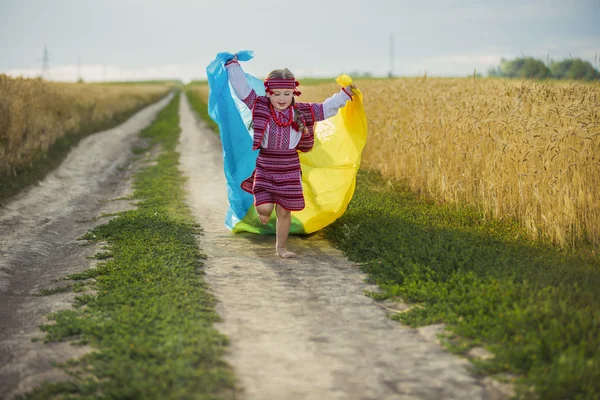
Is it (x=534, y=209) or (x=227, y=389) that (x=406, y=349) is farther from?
(x=534, y=209)

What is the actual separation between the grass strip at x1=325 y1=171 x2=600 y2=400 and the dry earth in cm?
25

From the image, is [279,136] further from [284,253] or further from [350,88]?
[284,253]

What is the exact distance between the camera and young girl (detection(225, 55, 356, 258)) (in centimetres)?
667

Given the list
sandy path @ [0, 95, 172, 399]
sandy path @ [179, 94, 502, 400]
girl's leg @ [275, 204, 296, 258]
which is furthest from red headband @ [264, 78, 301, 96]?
sandy path @ [0, 95, 172, 399]

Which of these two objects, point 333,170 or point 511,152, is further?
point 511,152

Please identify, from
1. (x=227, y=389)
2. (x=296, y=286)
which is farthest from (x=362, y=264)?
(x=227, y=389)

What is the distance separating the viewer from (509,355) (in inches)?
162

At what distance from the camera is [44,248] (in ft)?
26.7

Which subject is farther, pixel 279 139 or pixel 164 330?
pixel 279 139

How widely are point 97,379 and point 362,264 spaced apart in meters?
3.33

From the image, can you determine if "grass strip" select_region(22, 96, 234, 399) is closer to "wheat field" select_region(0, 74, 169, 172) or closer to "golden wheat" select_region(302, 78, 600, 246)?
"golden wheat" select_region(302, 78, 600, 246)

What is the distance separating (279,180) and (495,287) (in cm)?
272

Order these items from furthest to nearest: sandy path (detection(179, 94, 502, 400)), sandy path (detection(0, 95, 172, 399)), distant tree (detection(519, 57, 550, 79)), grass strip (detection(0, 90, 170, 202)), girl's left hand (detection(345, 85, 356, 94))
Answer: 1. grass strip (detection(0, 90, 170, 202))
2. distant tree (detection(519, 57, 550, 79))
3. girl's left hand (detection(345, 85, 356, 94))
4. sandy path (detection(0, 95, 172, 399))
5. sandy path (detection(179, 94, 502, 400))

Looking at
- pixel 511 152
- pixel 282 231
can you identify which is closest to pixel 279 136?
pixel 282 231
